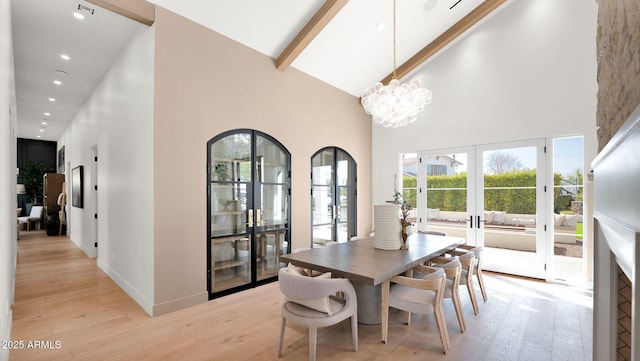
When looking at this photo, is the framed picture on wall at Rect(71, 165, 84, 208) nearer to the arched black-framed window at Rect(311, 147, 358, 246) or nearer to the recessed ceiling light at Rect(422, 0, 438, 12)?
the arched black-framed window at Rect(311, 147, 358, 246)

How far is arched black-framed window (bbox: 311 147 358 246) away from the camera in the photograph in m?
5.79

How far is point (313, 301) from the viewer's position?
2416mm

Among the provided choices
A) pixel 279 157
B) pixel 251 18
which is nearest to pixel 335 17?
pixel 251 18

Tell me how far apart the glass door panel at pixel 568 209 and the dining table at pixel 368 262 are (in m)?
2.11

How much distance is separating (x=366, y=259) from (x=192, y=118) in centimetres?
279

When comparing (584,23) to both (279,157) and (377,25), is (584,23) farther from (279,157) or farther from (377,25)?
(279,157)

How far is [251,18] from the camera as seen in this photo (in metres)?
4.10

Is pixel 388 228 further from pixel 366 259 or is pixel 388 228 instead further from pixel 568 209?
pixel 568 209

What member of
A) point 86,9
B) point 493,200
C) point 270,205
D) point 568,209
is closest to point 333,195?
point 270,205

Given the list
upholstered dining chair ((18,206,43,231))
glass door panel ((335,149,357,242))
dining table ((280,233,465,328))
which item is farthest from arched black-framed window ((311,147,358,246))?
upholstered dining chair ((18,206,43,231))

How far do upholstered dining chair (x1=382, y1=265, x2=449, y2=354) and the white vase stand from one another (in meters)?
0.72

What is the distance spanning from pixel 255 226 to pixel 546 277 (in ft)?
15.3

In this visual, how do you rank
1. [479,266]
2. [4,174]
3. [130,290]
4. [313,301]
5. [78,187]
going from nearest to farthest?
[4,174] < [313,301] < [479,266] < [130,290] < [78,187]

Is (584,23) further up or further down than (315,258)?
further up
